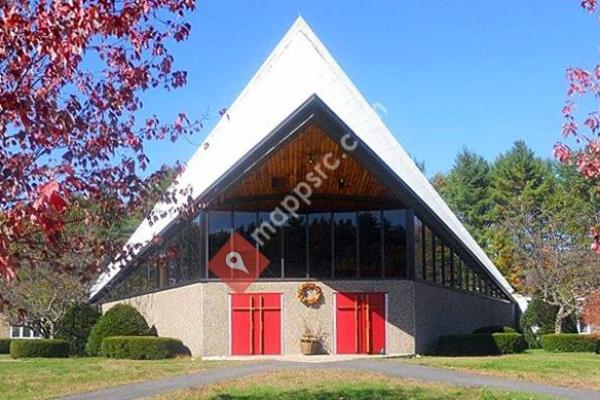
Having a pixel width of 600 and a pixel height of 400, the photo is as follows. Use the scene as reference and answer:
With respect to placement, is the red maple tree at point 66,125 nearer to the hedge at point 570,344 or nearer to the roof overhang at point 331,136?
the roof overhang at point 331,136

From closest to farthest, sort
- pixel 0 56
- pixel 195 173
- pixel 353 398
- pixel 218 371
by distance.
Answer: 1. pixel 0 56
2. pixel 353 398
3. pixel 218 371
4. pixel 195 173

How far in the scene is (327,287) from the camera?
23.6 metres

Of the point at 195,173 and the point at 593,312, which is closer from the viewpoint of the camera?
the point at 195,173

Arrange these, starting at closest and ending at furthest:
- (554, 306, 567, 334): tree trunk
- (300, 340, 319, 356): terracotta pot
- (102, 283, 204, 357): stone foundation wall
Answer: (300, 340, 319, 356): terracotta pot, (102, 283, 204, 357): stone foundation wall, (554, 306, 567, 334): tree trunk

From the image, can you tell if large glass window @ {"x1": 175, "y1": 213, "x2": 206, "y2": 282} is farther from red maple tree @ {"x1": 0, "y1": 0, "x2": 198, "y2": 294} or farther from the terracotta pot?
red maple tree @ {"x1": 0, "y1": 0, "x2": 198, "y2": 294}

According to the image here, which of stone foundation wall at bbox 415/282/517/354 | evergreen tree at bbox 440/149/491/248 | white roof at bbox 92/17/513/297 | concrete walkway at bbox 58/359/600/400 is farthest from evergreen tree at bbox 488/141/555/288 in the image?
concrete walkway at bbox 58/359/600/400

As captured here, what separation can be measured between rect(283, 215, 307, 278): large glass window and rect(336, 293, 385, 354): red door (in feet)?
4.38

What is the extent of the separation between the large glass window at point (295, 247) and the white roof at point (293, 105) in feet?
8.84

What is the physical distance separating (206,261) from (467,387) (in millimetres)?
11537

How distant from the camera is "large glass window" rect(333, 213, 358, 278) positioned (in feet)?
78.3

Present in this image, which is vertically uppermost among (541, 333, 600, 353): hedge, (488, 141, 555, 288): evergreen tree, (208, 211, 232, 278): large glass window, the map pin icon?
(488, 141, 555, 288): evergreen tree

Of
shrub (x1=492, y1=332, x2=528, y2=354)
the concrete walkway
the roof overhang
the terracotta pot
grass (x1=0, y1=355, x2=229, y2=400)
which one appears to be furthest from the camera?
shrub (x1=492, y1=332, x2=528, y2=354)

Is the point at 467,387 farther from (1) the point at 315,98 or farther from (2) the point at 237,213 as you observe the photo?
(2) the point at 237,213

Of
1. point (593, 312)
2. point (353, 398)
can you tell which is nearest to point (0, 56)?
point (353, 398)
